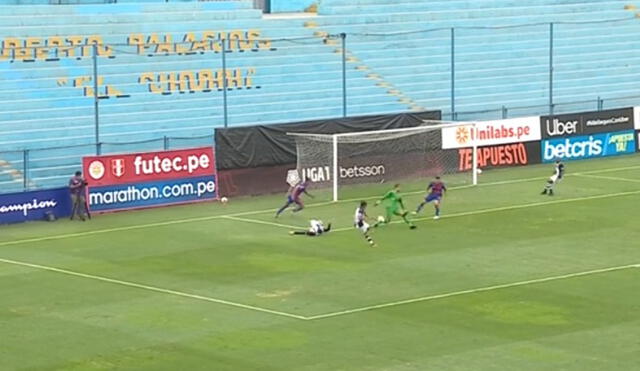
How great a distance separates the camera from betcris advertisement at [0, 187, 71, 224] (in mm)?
42625

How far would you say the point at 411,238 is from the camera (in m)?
39.6

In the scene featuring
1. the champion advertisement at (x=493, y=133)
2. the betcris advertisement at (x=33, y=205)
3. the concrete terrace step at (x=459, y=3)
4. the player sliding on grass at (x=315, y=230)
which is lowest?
the player sliding on grass at (x=315, y=230)

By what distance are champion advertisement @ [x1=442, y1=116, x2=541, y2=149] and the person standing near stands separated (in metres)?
13.4

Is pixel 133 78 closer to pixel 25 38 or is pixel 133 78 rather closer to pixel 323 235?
pixel 25 38

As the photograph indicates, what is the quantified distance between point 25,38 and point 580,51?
82.5 feet

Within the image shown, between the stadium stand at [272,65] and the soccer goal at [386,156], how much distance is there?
4.08m

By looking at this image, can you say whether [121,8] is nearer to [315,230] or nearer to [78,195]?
[78,195]

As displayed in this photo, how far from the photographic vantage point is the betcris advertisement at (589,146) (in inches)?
2185

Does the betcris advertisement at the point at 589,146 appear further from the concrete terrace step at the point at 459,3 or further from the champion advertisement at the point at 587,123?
the concrete terrace step at the point at 459,3

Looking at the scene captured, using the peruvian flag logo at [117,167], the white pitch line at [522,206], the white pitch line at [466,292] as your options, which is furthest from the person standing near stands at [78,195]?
the white pitch line at [466,292]

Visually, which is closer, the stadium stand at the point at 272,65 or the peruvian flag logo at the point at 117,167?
the peruvian flag logo at the point at 117,167

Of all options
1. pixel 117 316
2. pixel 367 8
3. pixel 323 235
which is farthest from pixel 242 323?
pixel 367 8

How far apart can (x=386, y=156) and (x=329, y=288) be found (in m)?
17.5

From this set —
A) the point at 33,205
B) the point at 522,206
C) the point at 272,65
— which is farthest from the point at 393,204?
the point at 272,65
